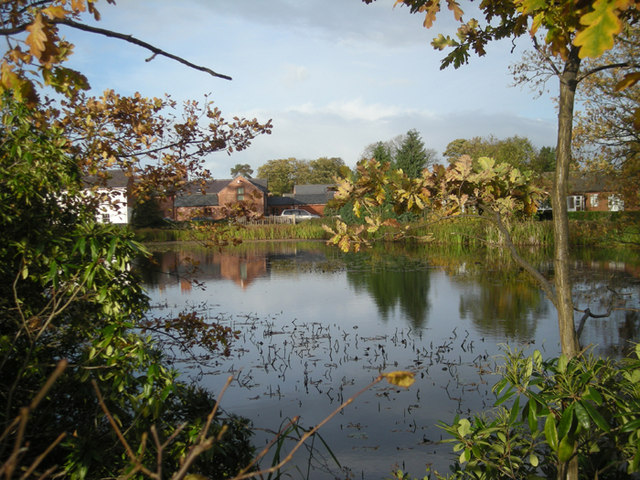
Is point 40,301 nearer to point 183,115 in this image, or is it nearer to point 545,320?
point 183,115

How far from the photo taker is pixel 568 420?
2092mm

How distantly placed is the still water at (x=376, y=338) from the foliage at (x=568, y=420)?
11.0 inches

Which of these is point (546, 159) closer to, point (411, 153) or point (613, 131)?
point (411, 153)

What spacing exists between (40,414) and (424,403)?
4.11 meters

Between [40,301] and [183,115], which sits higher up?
[183,115]

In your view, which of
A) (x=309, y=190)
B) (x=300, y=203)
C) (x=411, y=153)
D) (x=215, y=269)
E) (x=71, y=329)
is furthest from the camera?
(x=309, y=190)

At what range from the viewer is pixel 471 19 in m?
3.45

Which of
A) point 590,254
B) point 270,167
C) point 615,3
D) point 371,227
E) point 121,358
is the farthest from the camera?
point 270,167

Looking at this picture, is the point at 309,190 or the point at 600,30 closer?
the point at 600,30

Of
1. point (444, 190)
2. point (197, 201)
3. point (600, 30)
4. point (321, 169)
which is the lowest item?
point (444, 190)

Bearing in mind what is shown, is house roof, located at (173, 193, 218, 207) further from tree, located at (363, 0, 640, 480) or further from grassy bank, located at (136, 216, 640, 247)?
tree, located at (363, 0, 640, 480)

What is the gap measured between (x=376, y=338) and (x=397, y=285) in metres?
5.48

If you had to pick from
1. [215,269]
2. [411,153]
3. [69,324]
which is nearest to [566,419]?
[69,324]

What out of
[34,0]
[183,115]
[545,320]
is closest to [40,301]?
[34,0]
